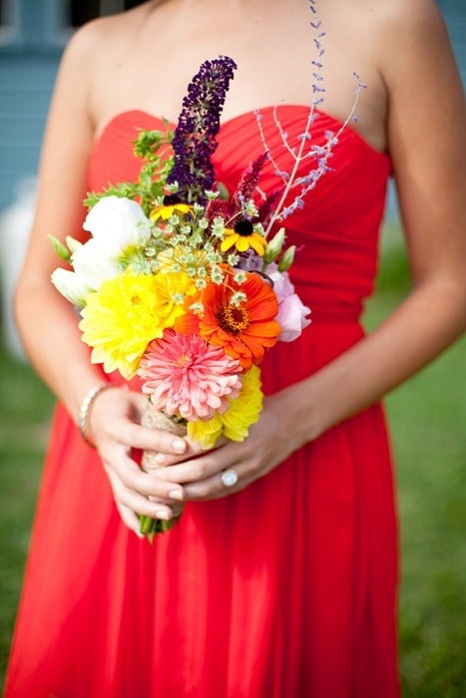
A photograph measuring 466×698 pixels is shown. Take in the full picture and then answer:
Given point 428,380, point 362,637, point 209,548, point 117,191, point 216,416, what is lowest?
point 428,380

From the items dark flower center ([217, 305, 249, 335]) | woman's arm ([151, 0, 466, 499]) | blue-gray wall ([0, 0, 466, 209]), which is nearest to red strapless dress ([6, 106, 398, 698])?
woman's arm ([151, 0, 466, 499])

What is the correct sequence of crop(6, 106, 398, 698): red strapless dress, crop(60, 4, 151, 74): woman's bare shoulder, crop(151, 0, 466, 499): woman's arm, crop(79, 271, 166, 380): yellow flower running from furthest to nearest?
crop(60, 4, 151, 74): woman's bare shoulder
crop(6, 106, 398, 698): red strapless dress
crop(151, 0, 466, 499): woman's arm
crop(79, 271, 166, 380): yellow flower

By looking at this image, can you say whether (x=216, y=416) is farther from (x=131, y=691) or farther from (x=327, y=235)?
(x=131, y=691)

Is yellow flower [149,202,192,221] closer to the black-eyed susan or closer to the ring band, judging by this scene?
the black-eyed susan

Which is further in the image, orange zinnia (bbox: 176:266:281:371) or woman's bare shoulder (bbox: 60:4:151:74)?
woman's bare shoulder (bbox: 60:4:151:74)

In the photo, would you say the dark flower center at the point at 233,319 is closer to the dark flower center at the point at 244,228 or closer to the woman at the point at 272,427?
the dark flower center at the point at 244,228

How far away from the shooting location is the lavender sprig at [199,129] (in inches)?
65.8

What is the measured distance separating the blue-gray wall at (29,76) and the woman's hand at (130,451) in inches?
386

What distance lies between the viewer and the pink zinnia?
1601 millimetres

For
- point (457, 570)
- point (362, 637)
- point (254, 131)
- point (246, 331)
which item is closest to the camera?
point (246, 331)

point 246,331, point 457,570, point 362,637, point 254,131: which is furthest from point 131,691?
point 457,570

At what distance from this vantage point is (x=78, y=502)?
87.4 inches

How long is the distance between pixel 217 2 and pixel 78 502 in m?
1.29

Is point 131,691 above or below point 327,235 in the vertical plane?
below
